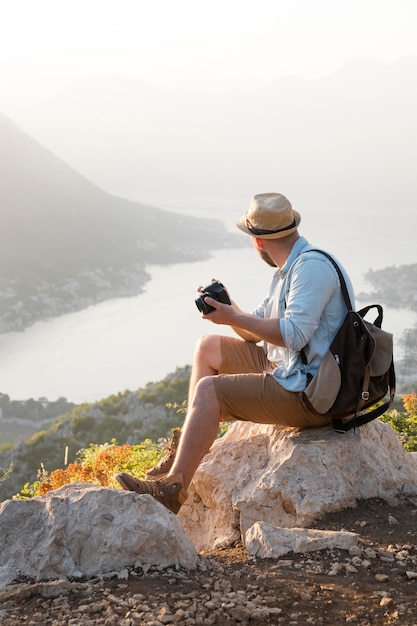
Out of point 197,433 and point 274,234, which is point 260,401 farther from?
point 274,234

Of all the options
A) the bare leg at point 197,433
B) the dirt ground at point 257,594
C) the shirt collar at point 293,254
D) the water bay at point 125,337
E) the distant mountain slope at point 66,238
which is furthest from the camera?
the distant mountain slope at point 66,238

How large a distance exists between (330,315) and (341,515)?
1.03m

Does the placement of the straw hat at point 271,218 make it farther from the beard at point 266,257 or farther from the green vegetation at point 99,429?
the green vegetation at point 99,429

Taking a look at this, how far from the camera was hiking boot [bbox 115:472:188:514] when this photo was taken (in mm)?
3459

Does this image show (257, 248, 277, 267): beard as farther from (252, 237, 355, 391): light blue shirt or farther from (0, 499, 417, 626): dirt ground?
(0, 499, 417, 626): dirt ground

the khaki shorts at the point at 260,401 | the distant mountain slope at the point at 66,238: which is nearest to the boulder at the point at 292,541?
the khaki shorts at the point at 260,401

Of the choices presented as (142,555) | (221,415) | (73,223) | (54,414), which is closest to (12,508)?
(142,555)

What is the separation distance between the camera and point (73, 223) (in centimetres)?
14562

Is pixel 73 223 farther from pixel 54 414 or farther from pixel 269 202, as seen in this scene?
pixel 269 202

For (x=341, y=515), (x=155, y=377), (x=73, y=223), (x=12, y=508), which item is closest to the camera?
(x=12, y=508)

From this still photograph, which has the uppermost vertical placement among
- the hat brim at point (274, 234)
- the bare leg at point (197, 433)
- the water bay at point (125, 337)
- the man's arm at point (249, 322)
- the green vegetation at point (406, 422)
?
the water bay at point (125, 337)

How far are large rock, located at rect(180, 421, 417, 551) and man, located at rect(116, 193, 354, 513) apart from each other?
0.61 ft

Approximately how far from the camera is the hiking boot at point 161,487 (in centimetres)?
346

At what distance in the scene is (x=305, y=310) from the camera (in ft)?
11.7
